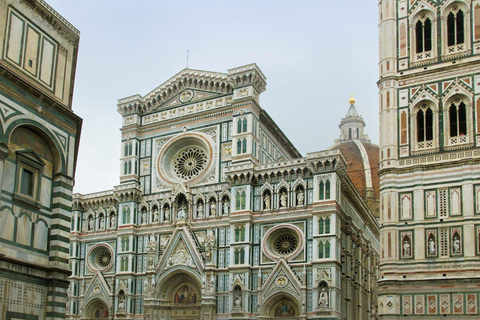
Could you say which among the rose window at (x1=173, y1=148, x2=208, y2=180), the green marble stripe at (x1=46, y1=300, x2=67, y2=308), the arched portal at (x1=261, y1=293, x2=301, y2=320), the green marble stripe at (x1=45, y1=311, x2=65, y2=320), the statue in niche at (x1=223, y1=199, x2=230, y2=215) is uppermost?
the rose window at (x1=173, y1=148, x2=208, y2=180)

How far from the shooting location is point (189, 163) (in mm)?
40344

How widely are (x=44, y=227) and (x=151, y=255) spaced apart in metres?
20.5

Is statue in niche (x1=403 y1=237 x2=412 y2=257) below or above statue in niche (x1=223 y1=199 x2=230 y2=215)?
below

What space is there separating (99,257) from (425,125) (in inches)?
889

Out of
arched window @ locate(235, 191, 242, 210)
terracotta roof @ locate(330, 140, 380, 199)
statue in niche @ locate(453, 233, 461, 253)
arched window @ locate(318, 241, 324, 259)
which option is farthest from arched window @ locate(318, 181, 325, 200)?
terracotta roof @ locate(330, 140, 380, 199)

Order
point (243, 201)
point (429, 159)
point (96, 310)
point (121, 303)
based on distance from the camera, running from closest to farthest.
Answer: point (429, 159) < point (243, 201) < point (121, 303) < point (96, 310)

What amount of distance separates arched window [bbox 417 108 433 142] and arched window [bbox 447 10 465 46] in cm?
392

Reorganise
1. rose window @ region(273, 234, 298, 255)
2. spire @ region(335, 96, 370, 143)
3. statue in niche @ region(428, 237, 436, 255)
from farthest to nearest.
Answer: spire @ region(335, 96, 370, 143) → rose window @ region(273, 234, 298, 255) → statue in niche @ region(428, 237, 436, 255)

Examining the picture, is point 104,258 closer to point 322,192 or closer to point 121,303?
point 121,303

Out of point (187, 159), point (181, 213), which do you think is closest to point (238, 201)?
point (181, 213)

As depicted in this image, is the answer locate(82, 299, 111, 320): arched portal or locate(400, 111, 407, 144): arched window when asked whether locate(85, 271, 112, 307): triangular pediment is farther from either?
locate(400, 111, 407, 144): arched window

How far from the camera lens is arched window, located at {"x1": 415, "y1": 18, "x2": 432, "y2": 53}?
33.0 metres

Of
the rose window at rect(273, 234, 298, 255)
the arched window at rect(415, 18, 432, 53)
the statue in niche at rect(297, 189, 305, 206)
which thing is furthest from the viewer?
the statue in niche at rect(297, 189, 305, 206)

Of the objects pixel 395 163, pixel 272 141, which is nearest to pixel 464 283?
pixel 395 163
